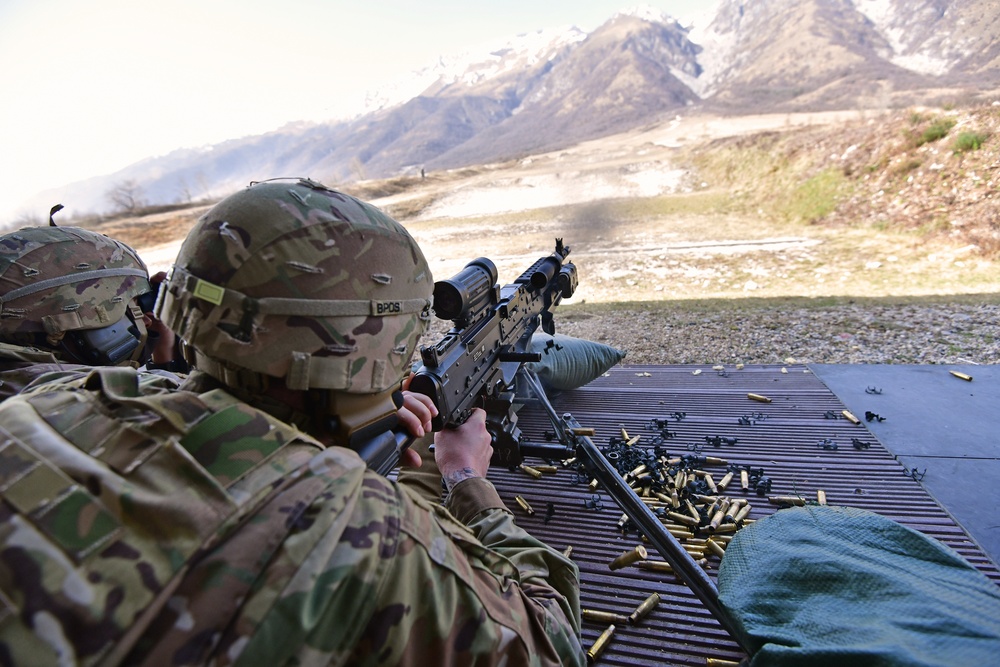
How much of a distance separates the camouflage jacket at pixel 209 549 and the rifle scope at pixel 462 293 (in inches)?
60.5

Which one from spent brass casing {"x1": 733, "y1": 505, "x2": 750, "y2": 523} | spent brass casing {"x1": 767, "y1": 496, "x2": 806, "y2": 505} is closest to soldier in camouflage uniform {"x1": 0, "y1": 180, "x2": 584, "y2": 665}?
spent brass casing {"x1": 733, "y1": 505, "x2": 750, "y2": 523}

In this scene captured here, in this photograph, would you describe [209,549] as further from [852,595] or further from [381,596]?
[852,595]

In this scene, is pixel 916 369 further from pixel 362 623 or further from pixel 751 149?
pixel 751 149

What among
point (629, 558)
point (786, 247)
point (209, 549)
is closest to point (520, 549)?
point (209, 549)

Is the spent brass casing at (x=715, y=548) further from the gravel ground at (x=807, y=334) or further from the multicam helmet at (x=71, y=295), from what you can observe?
the gravel ground at (x=807, y=334)

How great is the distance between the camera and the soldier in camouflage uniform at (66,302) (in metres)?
2.73

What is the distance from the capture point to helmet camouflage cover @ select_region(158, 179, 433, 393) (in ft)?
4.83

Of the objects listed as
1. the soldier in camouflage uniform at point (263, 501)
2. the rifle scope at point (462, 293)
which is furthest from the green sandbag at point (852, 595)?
the rifle scope at point (462, 293)

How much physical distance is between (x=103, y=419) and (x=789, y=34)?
8986cm

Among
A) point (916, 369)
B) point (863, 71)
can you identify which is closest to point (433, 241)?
point (916, 369)

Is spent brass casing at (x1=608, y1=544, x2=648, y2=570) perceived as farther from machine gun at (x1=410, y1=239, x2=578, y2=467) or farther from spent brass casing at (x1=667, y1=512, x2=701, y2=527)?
machine gun at (x1=410, y1=239, x2=578, y2=467)

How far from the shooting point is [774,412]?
4789mm

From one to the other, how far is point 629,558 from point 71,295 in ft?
11.5

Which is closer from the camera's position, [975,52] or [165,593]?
[165,593]
